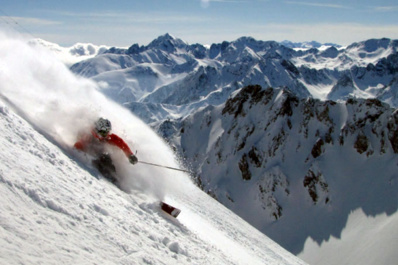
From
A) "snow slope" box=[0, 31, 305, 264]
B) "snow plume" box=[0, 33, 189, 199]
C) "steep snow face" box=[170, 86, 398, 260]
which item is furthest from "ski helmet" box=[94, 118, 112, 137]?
"steep snow face" box=[170, 86, 398, 260]

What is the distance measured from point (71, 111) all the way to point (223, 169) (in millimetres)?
88456

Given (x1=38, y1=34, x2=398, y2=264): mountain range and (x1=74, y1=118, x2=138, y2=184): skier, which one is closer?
(x1=74, y1=118, x2=138, y2=184): skier

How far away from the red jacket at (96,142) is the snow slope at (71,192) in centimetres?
46

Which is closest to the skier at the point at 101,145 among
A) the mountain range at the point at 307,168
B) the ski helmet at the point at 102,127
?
the ski helmet at the point at 102,127

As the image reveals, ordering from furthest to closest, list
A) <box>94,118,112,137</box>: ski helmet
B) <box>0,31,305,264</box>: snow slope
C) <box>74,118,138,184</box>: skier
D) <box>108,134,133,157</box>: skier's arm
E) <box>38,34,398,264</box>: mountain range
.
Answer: <box>38,34,398,264</box>: mountain range, <box>108,134,133,157</box>: skier's arm, <box>94,118,112,137</box>: ski helmet, <box>74,118,138,184</box>: skier, <box>0,31,305,264</box>: snow slope

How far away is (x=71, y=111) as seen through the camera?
663 inches

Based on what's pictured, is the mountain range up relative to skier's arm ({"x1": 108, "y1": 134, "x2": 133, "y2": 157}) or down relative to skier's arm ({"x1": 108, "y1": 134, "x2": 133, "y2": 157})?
up

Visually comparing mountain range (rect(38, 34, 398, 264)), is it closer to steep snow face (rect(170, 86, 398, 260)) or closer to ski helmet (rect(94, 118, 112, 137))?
steep snow face (rect(170, 86, 398, 260))

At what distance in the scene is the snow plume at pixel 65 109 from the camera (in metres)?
15.8

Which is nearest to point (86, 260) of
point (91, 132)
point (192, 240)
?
point (192, 240)

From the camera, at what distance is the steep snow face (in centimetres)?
7988

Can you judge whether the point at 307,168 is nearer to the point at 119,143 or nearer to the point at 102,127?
the point at 119,143

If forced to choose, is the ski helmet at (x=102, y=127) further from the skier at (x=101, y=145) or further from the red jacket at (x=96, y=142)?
the red jacket at (x=96, y=142)

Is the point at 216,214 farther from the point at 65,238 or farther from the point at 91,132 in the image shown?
the point at 65,238
